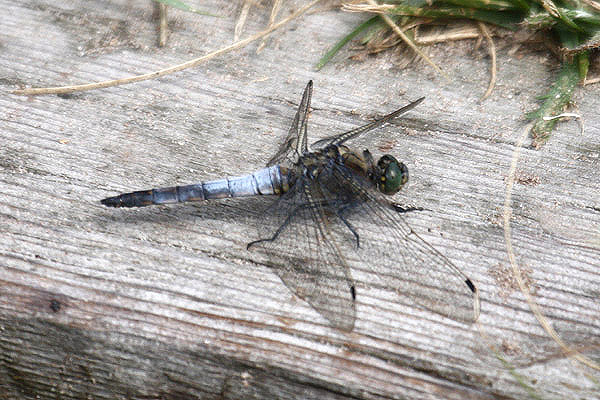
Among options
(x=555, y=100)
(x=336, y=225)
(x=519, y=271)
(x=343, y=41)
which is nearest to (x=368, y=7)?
(x=343, y=41)

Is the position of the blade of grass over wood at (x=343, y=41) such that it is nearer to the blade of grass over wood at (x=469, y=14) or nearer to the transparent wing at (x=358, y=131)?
the blade of grass over wood at (x=469, y=14)

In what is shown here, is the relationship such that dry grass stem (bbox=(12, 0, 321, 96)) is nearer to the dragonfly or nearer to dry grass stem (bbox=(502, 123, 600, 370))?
the dragonfly

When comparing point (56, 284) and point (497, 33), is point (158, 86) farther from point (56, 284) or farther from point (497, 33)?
point (497, 33)

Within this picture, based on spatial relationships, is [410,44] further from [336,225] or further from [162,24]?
[162,24]

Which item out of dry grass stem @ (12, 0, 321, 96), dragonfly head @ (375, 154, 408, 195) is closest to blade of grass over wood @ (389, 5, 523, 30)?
dry grass stem @ (12, 0, 321, 96)

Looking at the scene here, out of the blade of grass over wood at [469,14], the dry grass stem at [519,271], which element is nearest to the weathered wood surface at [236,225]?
the dry grass stem at [519,271]

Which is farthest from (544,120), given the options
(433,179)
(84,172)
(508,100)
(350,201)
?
(84,172)
